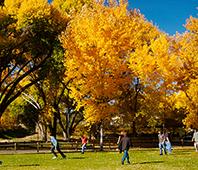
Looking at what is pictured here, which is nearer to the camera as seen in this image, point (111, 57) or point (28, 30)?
point (111, 57)

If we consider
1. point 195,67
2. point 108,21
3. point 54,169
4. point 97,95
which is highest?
point 108,21

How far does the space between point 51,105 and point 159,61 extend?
52.9 ft

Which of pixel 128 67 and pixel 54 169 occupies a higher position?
pixel 128 67

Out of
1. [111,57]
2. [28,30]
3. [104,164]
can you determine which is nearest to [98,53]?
[111,57]

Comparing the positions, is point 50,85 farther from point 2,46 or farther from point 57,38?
point 2,46

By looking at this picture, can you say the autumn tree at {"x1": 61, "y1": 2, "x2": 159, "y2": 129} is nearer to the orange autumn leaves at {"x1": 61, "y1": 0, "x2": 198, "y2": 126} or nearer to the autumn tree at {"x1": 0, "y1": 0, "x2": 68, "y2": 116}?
the orange autumn leaves at {"x1": 61, "y1": 0, "x2": 198, "y2": 126}

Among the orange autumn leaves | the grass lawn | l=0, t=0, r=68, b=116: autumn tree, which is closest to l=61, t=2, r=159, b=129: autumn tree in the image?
the orange autumn leaves

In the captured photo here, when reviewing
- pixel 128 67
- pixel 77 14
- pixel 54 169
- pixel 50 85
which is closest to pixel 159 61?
pixel 128 67

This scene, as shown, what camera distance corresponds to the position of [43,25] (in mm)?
39469

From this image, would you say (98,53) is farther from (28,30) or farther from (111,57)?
(28,30)

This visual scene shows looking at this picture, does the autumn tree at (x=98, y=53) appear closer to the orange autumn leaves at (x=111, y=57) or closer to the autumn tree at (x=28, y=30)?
the orange autumn leaves at (x=111, y=57)

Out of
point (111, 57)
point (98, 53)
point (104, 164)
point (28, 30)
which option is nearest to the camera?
point (104, 164)

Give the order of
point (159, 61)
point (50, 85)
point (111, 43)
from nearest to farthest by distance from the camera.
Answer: point (111, 43) < point (159, 61) < point (50, 85)

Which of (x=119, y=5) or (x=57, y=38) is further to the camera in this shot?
(x=57, y=38)
